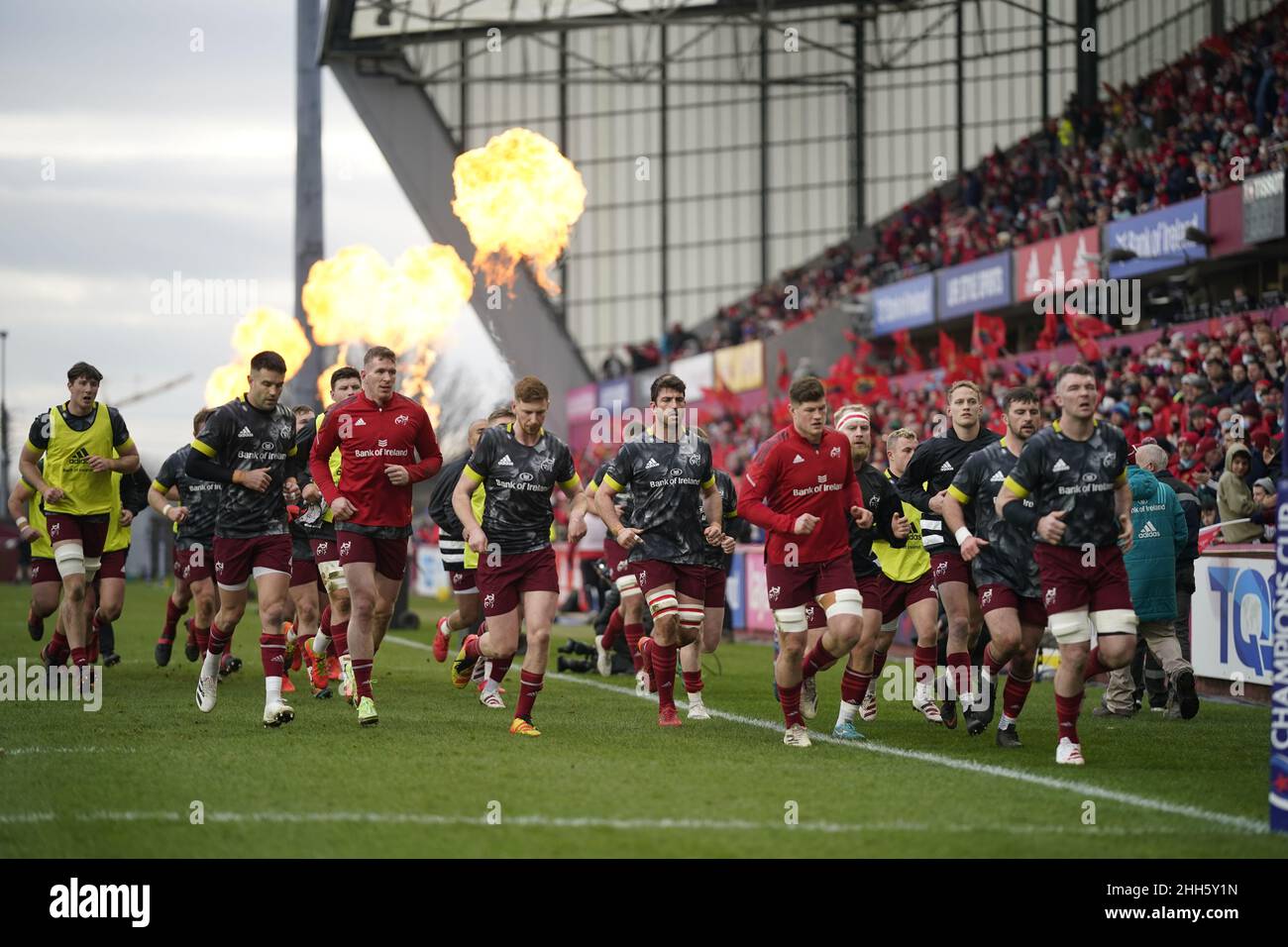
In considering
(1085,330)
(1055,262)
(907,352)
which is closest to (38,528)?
(1085,330)

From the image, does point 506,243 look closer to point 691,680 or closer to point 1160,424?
point 1160,424

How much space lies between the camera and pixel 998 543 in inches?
420

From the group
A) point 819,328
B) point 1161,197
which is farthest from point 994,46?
point 1161,197

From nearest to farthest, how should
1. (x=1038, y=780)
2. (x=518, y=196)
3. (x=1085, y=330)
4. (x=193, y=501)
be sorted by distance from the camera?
(x=1038, y=780)
(x=193, y=501)
(x=518, y=196)
(x=1085, y=330)

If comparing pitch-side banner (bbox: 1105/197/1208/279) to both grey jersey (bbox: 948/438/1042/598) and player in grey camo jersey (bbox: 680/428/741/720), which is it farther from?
grey jersey (bbox: 948/438/1042/598)

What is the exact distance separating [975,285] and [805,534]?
23213 mm

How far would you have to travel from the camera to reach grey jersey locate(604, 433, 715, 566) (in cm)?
1150

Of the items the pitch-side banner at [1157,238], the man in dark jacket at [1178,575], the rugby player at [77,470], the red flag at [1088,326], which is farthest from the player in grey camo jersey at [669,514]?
the pitch-side banner at [1157,238]

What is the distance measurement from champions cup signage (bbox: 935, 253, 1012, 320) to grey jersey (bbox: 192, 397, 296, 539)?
2185 cm

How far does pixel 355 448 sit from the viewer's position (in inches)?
446

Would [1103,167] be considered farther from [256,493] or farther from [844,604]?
[256,493]

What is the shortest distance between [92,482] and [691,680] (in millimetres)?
5306

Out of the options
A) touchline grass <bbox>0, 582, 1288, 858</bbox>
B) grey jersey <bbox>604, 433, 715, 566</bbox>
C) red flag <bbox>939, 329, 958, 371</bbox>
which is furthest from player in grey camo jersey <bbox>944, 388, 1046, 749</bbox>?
red flag <bbox>939, 329, 958, 371</bbox>
